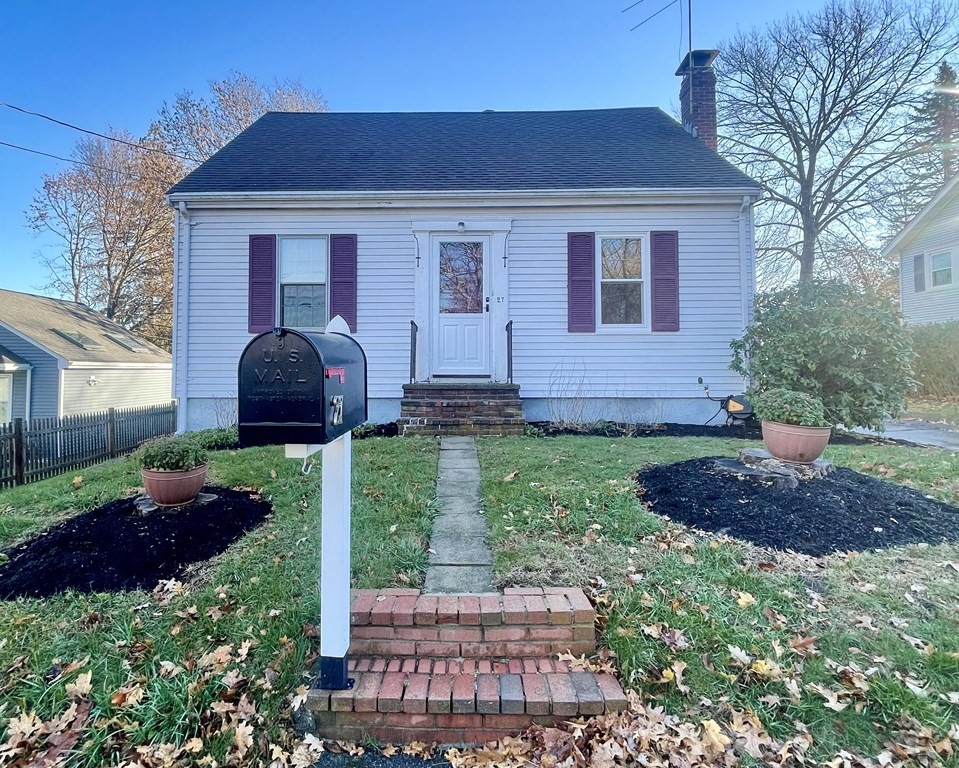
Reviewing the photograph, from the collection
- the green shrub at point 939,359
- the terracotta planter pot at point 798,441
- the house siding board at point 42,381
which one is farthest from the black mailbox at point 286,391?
the house siding board at point 42,381

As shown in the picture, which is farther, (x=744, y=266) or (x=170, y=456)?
(x=744, y=266)

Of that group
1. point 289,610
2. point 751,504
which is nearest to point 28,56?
point 289,610

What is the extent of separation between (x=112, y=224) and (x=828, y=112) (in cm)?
2888

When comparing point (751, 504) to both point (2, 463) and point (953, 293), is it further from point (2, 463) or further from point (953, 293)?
point (953, 293)

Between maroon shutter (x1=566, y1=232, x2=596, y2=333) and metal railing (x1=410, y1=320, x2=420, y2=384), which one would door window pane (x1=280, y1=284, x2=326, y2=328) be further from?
maroon shutter (x1=566, y1=232, x2=596, y2=333)

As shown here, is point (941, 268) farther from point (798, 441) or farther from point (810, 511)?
point (810, 511)

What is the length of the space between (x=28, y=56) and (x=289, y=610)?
15.1 m

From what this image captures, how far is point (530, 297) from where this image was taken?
8.07 m

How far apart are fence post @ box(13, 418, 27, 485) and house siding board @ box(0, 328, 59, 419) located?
874 cm

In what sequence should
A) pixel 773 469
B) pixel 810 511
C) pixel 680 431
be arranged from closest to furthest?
pixel 810 511, pixel 773 469, pixel 680 431

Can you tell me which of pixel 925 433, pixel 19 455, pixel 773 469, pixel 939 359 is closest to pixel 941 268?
pixel 939 359

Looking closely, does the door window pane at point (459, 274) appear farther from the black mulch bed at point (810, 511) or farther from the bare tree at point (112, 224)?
the bare tree at point (112, 224)

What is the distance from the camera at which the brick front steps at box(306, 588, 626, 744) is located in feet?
6.21

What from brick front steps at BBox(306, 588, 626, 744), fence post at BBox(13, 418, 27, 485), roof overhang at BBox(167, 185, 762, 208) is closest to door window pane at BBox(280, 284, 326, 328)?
roof overhang at BBox(167, 185, 762, 208)
